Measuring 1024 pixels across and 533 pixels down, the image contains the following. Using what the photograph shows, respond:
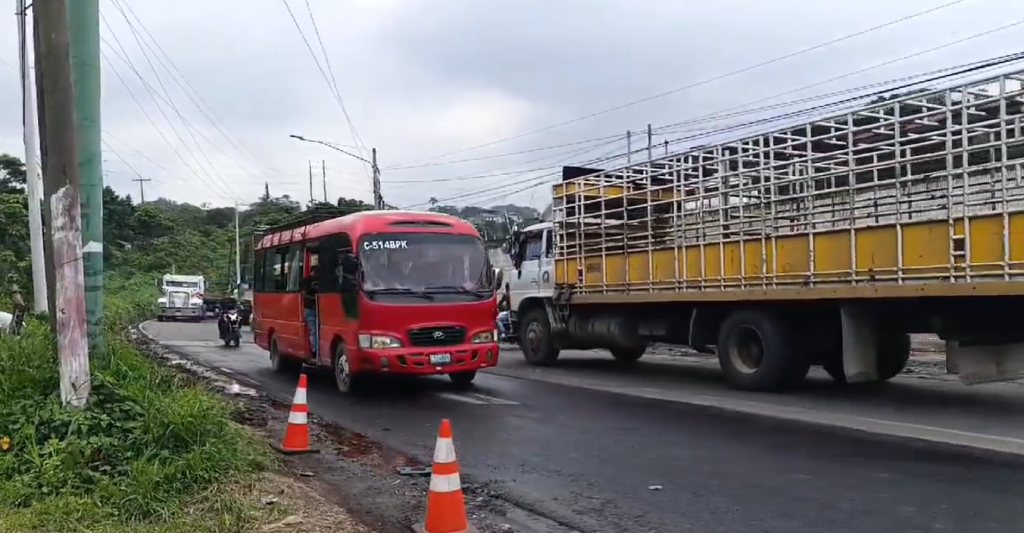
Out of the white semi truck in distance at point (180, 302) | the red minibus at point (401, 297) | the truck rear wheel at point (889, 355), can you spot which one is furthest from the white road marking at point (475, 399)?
the white semi truck in distance at point (180, 302)

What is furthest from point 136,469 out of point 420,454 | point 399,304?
point 399,304

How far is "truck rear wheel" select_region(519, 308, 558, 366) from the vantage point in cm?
1645

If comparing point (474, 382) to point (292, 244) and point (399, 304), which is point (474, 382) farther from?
point (292, 244)

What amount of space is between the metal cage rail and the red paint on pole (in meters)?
7.99

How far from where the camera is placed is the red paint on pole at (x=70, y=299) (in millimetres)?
6512

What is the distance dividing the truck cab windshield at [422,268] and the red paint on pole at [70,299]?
5214 mm

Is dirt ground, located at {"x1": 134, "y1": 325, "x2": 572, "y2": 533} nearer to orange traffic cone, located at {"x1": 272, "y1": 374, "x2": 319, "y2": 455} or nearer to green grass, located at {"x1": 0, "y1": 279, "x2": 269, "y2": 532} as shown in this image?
orange traffic cone, located at {"x1": 272, "y1": 374, "x2": 319, "y2": 455}

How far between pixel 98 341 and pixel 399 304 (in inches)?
184

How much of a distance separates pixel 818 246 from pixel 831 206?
→ 0.50 metres

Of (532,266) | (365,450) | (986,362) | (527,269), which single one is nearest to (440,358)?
(365,450)

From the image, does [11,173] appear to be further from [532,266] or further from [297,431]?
[297,431]

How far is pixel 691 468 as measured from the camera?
7.25 meters

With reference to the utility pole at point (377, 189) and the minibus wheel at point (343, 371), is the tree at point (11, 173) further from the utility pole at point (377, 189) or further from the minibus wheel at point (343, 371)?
the minibus wheel at point (343, 371)

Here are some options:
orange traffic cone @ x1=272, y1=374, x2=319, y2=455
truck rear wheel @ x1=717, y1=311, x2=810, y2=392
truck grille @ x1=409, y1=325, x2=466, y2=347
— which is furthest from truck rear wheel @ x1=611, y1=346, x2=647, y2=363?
orange traffic cone @ x1=272, y1=374, x2=319, y2=455
